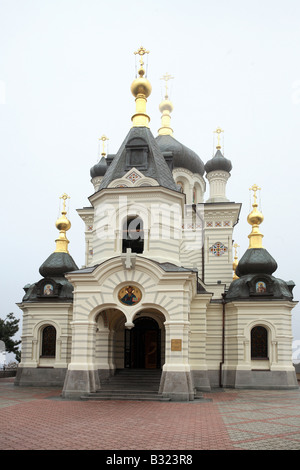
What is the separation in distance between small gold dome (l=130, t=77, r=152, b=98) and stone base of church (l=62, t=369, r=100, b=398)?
42.5 ft

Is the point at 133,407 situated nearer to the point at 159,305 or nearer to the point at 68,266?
the point at 159,305

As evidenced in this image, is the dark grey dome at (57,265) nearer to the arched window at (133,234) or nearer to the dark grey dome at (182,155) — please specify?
the arched window at (133,234)

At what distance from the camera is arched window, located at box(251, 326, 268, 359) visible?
2398cm

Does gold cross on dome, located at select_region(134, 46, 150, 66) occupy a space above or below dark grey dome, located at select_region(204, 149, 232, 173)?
above

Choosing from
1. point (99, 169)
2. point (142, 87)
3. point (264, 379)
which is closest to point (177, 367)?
point (264, 379)

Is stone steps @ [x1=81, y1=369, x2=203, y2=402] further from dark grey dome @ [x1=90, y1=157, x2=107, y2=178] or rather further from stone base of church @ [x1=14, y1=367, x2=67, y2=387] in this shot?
dark grey dome @ [x1=90, y1=157, x2=107, y2=178]

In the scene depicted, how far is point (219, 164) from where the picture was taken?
30656 millimetres

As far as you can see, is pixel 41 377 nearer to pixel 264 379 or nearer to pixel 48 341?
pixel 48 341

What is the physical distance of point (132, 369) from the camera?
70.0 feet

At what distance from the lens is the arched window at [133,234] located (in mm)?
20062

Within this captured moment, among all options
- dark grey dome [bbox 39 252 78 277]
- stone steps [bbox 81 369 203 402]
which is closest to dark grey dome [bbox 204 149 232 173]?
dark grey dome [bbox 39 252 78 277]

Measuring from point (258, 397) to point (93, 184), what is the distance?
62.7 feet

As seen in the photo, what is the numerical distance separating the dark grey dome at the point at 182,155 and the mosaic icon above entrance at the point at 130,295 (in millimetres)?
14601
